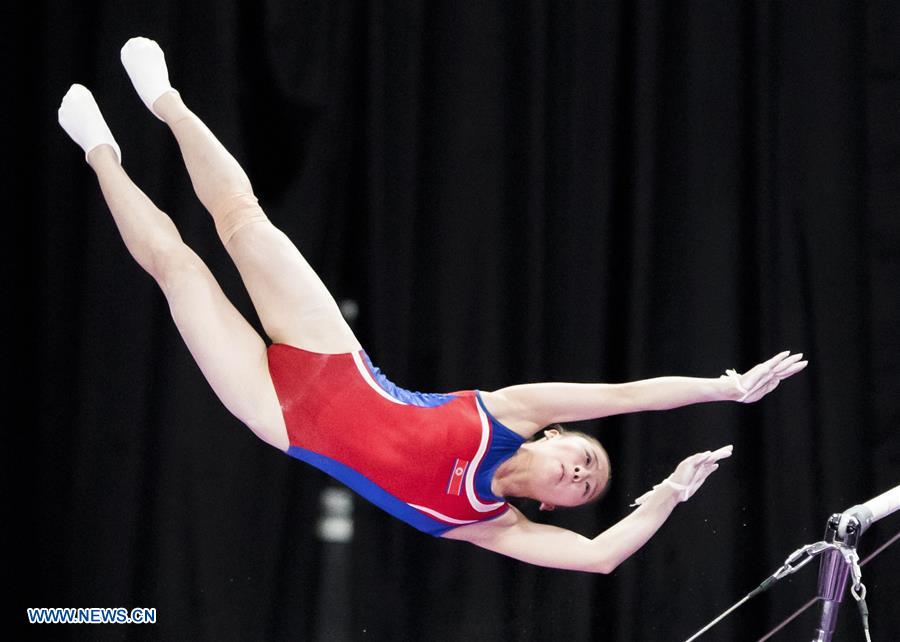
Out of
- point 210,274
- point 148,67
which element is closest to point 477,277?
point 210,274

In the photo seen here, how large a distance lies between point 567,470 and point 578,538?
19 centimetres

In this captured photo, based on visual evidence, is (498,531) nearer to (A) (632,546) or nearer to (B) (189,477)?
(A) (632,546)

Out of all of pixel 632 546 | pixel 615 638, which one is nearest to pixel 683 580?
pixel 615 638

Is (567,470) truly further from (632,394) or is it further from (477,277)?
(477,277)

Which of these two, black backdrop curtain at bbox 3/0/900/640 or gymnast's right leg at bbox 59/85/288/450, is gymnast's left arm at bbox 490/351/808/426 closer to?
gymnast's right leg at bbox 59/85/288/450

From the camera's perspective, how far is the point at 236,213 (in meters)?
2.56

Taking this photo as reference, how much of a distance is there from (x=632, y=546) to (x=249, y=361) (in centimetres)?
103

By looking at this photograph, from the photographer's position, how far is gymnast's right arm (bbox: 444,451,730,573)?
2.59 m

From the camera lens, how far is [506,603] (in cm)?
325

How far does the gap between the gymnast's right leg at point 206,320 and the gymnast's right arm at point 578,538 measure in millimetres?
562

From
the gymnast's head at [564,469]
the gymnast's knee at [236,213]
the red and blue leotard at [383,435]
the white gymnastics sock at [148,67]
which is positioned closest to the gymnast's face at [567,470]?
the gymnast's head at [564,469]

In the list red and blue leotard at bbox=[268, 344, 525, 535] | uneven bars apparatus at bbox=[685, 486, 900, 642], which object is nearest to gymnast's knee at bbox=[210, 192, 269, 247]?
red and blue leotard at bbox=[268, 344, 525, 535]

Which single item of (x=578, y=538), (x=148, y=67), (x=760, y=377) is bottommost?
(x=578, y=538)

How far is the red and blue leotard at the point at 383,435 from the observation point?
2.46 metres
